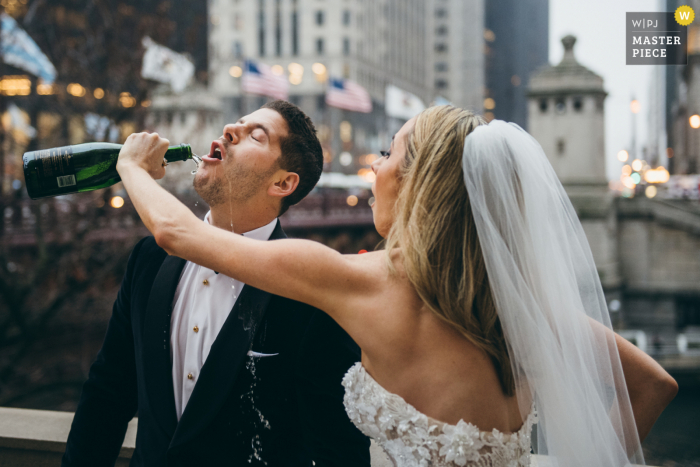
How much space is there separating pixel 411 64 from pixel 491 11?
5691 centimetres

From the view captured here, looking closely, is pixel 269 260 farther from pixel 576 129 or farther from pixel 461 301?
pixel 576 129

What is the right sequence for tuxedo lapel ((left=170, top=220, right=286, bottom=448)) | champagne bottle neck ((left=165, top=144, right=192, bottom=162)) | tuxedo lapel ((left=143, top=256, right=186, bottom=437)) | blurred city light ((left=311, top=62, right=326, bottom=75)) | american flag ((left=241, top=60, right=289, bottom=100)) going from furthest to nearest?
blurred city light ((left=311, top=62, right=326, bottom=75)) → american flag ((left=241, top=60, right=289, bottom=100)) → champagne bottle neck ((left=165, top=144, right=192, bottom=162)) → tuxedo lapel ((left=143, top=256, right=186, bottom=437)) → tuxedo lapel ((left=170, top=220, right=286, bottom=448))

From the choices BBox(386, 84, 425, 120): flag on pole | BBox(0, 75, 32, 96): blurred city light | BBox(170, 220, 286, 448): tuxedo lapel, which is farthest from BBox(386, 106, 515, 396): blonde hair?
BBox(386, 84, 425, 120): flag on pole

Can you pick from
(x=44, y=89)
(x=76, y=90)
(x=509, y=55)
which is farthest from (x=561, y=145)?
(x=509, y=55)

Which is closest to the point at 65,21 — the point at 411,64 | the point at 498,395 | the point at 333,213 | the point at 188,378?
the point at 188,378

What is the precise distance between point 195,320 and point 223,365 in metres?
0.27

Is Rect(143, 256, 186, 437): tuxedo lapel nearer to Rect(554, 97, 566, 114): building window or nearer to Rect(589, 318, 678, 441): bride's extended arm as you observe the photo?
Rect(589, 318, 678, 441): bride's extended arm

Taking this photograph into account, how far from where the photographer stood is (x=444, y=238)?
1.89 metres

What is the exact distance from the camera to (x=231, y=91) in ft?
236

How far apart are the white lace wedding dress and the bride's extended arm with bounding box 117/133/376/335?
334mm

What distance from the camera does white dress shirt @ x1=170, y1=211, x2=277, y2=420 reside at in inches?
87.1

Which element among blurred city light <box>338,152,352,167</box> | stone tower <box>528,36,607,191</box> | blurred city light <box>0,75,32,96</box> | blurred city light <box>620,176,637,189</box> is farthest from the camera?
blurred city light <box>338,152,352,167</box>

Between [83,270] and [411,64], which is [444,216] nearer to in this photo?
[83,270]

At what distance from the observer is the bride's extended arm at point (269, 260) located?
1752mm
